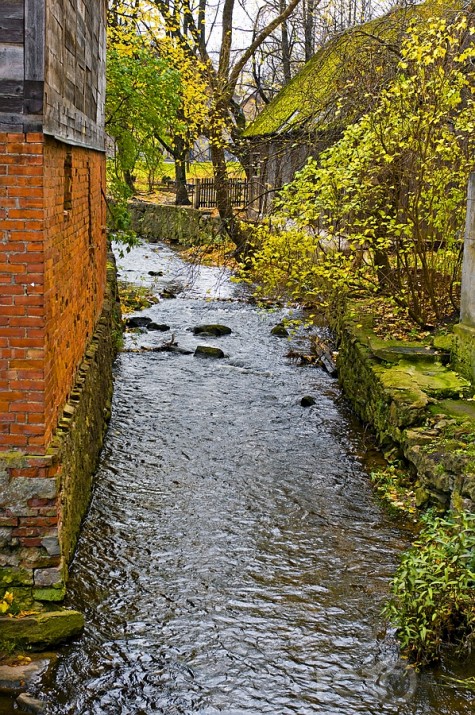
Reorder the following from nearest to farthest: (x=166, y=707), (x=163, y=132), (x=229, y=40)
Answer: (x=166, y=707), (x=163, y=132), (x=229, y=40)

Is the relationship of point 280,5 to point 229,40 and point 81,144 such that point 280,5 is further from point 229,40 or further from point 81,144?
point 81,144

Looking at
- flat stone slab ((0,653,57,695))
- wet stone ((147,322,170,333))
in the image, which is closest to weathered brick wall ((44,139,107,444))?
flat stone slab ((0,653,57,695))

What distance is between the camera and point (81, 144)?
25.6ft

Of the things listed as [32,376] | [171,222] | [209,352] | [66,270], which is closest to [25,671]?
[32,376]

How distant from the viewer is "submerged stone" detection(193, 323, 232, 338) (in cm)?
1647

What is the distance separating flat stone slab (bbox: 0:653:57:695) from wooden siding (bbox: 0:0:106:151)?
11.3 ft

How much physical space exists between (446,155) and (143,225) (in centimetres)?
2518

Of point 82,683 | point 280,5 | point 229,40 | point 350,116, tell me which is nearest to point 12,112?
point 82,683

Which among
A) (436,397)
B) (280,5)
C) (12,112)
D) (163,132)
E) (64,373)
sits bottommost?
(436,397)

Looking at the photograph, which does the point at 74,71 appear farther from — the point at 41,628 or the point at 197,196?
the point at 197,196

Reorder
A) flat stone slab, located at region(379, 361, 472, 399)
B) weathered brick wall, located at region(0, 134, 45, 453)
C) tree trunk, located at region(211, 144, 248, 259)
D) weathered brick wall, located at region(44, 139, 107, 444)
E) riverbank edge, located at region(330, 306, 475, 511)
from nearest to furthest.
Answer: weathered brick wall, located at region(0, 134, 45, 453)
weathered brick wall, located at region(44, 139, 107, 444)
riverbank edge, located at region(330, 306, 475, 511)
flat stone slab, located at region(379, 361, 472, 399)
tree trunk, located at region(211, 144, 248, 259)

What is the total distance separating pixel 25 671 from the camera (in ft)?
16.8

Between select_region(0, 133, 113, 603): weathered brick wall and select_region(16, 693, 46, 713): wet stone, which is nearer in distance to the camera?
select_region(16, 693, 46, 713): wet stone

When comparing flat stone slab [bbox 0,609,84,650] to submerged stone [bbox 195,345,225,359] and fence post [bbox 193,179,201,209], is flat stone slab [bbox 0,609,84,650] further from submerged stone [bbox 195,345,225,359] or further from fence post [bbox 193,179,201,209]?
fence post [bbox 193,179,201,209]
